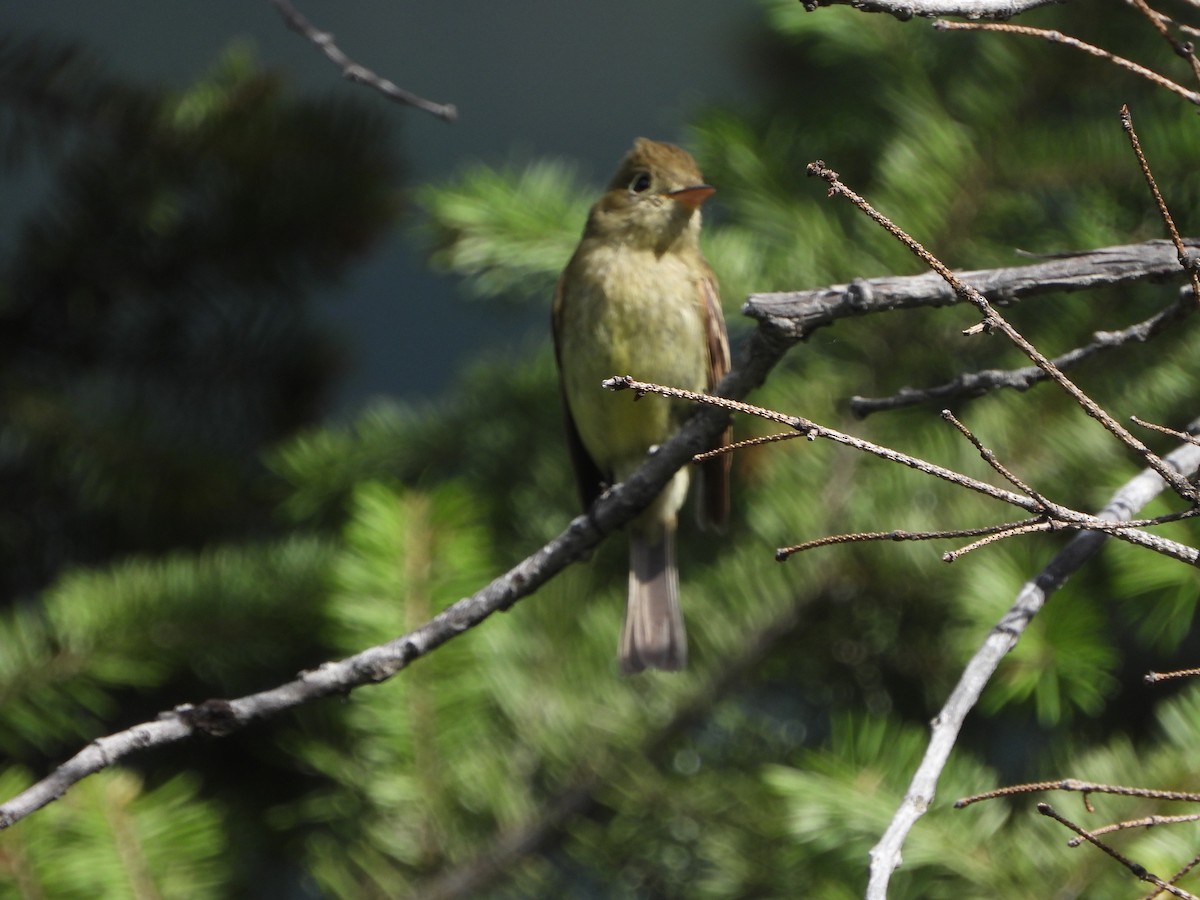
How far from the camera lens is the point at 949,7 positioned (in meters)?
1.09

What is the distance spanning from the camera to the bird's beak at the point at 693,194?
2465 mm

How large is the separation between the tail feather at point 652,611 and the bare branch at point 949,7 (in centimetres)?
121

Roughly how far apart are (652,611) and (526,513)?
1.62 ft

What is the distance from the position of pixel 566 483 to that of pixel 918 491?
730 millimetres

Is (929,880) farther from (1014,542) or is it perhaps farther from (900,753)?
(1014,542)

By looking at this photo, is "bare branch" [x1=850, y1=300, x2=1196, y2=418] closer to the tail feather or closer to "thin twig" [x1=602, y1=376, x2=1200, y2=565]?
"thin twig" [x1=602, y1=376, x2=1200, y2=565]

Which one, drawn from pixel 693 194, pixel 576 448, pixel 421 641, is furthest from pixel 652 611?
pixel 421 641

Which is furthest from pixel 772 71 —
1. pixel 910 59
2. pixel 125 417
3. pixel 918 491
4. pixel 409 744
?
pixel 409 744

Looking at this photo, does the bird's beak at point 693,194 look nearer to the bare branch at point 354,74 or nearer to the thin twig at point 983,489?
the bare branch at point 354,74

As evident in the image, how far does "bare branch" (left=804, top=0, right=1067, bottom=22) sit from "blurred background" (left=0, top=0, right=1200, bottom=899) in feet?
3.24

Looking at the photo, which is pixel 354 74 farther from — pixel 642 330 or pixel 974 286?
pixel 642 330

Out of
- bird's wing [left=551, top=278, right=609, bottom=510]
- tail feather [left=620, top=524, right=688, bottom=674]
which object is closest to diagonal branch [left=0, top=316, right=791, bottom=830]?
tail feather [left=620, top=524, right=688, bottom=674]

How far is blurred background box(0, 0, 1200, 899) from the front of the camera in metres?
2.01

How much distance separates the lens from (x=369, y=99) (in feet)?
10.2
